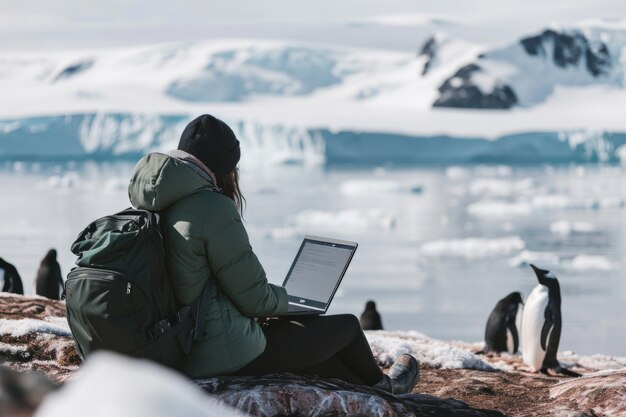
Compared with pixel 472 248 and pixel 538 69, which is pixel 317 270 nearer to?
pixel 472 248

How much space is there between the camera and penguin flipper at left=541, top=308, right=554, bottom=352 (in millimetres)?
5969

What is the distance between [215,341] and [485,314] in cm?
1038

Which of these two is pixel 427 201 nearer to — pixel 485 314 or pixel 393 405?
pixel 485 314

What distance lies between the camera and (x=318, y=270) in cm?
324

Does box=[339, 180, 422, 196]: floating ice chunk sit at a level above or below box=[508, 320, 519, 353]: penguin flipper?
below

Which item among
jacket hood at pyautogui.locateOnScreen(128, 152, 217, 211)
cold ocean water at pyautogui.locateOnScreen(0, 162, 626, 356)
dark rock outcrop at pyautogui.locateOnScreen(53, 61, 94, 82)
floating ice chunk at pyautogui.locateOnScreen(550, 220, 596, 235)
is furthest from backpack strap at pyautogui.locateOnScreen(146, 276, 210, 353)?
dark rock outcrop at pyautogui.locateOnScreen(53, 61, 94, 82)

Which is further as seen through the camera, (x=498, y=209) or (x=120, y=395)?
(x=498, y=209)

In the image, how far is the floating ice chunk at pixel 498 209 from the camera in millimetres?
24047

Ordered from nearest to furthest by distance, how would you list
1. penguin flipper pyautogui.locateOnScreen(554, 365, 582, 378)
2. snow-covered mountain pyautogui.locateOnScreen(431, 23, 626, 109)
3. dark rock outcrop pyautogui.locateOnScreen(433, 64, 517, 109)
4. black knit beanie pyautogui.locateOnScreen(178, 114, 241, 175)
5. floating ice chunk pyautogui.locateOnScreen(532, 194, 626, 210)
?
1. black knit beanie pyautogui.locateOnScreen(178, 114, 241, 175)
2. penguin flipper pyautogui.locateOnScreen(554, 365, 582, 378)
3. floating ice chunk pyautogui.locateOnScreen(532, 194, 626, 210)
4. dark rock outcrop pyautogui.locateOnScreen(433, 64, 517, 109)
5. snow-covered mountain pyautogui.locateOnScreen(431, 23, 626, 109)

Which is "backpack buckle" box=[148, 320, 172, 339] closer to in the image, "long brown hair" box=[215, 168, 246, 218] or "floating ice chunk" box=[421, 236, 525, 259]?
"long brown hair" box=[215, 168, 246, 218]

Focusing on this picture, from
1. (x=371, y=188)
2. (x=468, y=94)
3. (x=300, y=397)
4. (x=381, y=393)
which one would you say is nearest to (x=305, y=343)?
(x=300, y=397)

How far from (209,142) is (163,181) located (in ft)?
0.71

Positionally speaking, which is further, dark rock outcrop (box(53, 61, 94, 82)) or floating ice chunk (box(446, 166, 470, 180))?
dark rock outcrop (box(53, 61, 94, 82))

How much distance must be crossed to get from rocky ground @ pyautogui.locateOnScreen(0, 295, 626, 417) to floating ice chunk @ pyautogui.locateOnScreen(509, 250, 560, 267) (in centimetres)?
1084
